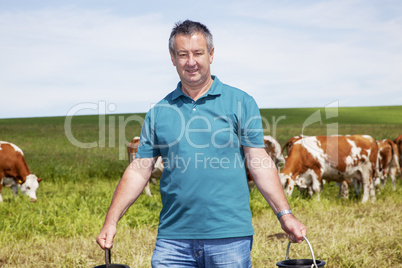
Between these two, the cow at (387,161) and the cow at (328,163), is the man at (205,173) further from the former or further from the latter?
the cow at (387,161)

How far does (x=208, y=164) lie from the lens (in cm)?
278

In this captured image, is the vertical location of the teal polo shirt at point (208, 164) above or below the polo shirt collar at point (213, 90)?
below

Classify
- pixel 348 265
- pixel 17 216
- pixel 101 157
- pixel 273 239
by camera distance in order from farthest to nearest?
pixel 101 157 < pixel 17 216 < pixel 273 239 < pixel 348 265

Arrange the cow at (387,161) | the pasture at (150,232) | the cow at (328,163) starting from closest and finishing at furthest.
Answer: the pasture at (150,232) < the cow at (328,163) < the cow at (387,161)

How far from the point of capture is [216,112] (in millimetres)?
2850

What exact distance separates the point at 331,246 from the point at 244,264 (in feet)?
12.3

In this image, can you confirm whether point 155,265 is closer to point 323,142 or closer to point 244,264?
point 244,264

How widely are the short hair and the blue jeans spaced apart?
47.4 inches

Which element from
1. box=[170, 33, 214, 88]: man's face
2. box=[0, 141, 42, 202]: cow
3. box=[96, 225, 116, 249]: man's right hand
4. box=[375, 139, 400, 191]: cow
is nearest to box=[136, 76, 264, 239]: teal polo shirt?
box=[170, 33, 214, 88]: man's face

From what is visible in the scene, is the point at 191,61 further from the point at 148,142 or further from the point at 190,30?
the point at 148,142

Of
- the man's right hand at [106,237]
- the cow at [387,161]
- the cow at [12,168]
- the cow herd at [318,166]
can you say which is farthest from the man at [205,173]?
the cow at [387,161]

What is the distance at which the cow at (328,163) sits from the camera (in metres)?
11.7

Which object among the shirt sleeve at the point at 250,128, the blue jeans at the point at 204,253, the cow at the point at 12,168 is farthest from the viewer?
the cow at the point at 12,168

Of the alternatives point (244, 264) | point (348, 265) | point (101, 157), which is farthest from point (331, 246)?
point (101, 157)
